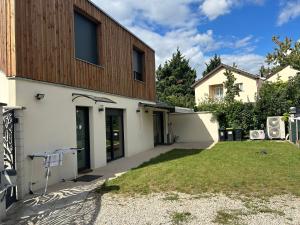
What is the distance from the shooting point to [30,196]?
22.4ft

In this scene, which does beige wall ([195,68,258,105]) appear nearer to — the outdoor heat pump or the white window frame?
the white window frame

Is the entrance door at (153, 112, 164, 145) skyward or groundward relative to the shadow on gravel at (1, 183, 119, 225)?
skyward

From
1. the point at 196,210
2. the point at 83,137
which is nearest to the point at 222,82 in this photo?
the point at 83,137

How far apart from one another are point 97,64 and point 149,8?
364cm

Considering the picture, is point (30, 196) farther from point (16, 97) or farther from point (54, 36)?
point (54, 36)

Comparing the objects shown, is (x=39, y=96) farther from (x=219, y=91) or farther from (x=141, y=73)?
(x=219, y=91)

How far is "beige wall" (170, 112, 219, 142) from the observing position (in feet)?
69.8

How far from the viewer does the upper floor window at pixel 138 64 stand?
51.8ft

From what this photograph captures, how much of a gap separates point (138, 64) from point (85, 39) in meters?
5.89

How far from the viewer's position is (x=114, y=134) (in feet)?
42.2

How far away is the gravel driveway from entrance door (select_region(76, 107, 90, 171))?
3.76 meters

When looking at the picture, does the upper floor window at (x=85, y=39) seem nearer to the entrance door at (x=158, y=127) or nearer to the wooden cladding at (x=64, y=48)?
the wooden cladding at (x=64, y=48)

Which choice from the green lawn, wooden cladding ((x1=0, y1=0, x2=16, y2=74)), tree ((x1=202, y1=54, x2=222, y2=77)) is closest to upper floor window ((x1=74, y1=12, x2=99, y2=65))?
wooden cladding ((x1=0, y1=0, x2=16, y2=74))

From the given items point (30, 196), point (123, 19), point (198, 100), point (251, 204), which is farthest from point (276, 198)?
point (198, 100)
